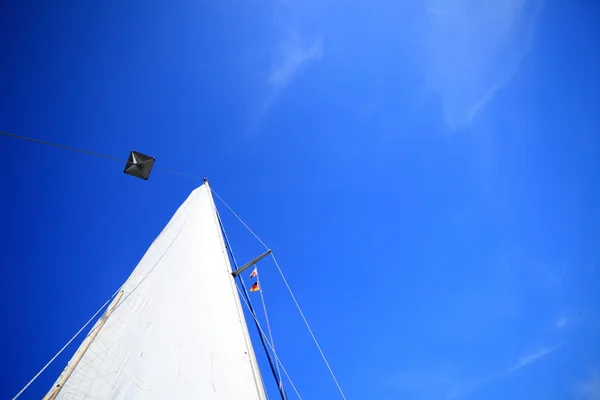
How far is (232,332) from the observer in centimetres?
305

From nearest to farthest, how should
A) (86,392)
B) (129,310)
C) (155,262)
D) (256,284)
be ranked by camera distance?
1. (86,392)
2. (129,310)
3. (155,262)
4. (256,284)

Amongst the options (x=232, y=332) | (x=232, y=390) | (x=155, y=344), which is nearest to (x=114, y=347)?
(x=155, y=344)

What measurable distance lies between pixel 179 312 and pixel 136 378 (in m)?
0.84

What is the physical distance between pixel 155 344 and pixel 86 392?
0.94 meters

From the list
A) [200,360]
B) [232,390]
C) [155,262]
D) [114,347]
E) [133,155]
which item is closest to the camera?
[232,390]

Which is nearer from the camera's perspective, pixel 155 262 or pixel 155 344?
pixel 155 344

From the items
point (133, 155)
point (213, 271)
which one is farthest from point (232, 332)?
point (133, 155)

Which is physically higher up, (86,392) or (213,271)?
(213,271)

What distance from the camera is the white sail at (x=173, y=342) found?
259cm

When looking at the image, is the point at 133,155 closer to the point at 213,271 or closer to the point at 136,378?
the point at 213,271

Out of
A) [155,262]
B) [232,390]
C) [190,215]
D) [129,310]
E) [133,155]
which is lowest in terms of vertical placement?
[232,390]

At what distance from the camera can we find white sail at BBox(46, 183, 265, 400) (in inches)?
102

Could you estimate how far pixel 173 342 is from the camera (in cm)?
307

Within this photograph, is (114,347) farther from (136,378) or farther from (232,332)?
(232,332)
